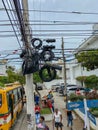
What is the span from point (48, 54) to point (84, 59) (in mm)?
20844

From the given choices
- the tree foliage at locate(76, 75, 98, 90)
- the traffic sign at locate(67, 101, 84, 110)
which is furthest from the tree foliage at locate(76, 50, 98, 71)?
the traffic sign at locate(67, 101, 84, 110)

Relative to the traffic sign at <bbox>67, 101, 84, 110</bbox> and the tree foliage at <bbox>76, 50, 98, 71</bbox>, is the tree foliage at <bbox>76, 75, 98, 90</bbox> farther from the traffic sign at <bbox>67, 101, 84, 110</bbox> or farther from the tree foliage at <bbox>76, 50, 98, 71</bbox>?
the traffic sign at <bbox>67, 101, 84, 110</bbox>

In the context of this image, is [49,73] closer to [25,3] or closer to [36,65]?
[36,65]

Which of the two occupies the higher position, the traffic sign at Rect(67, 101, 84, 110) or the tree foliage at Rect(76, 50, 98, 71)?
the tree foliage at Rect(76, 50, 98, 71)

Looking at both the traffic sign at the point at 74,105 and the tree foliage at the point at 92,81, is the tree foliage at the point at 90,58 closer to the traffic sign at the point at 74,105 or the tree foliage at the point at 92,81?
the tree foliage at the point at 92,81

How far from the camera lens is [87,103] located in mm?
17172

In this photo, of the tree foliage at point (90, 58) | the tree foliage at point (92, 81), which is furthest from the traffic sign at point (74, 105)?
the tree foliage at point (92, 81)

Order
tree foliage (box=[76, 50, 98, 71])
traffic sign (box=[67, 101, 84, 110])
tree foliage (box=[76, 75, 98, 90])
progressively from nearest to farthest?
traffic sign (box=[67, 101, 84, 110]) → tree foliage (box=[76, 50, 98, 71]) → tree foliage (box=[76, 75, 98, 90])

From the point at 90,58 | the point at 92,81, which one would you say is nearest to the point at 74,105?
the point at 90,58

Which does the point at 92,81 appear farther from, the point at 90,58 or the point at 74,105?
the point at 74,105

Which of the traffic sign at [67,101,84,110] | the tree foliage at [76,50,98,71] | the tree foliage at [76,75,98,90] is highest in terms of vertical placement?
the tree foliage at [76,50,98,71]

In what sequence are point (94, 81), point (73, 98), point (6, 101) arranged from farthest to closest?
point (94, 81) < point (73, 98) < point (6, 101)

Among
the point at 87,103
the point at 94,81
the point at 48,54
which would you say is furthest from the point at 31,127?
the point at 94,81

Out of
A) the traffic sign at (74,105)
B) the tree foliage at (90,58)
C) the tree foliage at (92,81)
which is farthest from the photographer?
the tree foliage at (92,81)
